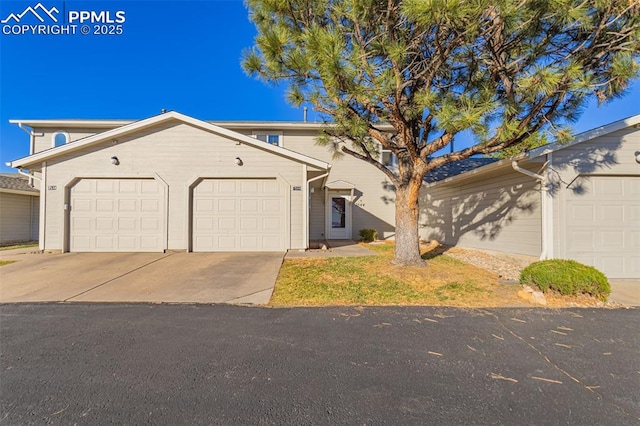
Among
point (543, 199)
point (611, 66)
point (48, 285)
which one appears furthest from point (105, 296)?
point (611, 66)

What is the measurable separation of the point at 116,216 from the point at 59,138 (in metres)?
8.04

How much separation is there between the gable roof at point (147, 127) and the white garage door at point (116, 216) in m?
1.16

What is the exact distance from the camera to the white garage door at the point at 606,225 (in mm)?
6711

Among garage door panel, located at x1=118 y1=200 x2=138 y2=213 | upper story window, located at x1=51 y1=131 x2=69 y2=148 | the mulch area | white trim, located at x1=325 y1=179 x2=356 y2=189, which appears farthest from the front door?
upper story window, located at x1=51 y1=131 x2=69 y2=148

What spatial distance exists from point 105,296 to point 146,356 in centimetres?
276

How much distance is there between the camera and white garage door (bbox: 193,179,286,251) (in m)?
9.59

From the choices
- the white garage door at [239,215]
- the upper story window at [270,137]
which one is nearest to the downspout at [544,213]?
the white garage door at [239,215]

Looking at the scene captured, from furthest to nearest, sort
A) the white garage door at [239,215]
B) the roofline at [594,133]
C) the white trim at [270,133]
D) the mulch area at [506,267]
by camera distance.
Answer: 1. the white trim at [270,133]
2. the white garage door at [239,215]
3. the roofline at [594,133]
4. the mulch area at [506,267]

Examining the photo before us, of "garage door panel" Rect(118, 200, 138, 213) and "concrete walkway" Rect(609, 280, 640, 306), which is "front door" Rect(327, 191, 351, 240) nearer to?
"garage door panel" Rect(118, 200, 138, 213)

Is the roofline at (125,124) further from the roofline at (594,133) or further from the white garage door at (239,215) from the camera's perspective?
the roofline at (594,133)

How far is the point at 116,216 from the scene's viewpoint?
9398 millimetres

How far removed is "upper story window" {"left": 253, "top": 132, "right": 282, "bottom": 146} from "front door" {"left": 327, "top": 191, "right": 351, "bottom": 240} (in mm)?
3652

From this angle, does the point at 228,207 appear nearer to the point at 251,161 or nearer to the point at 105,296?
the point at 251,161

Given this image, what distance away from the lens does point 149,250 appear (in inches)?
368
